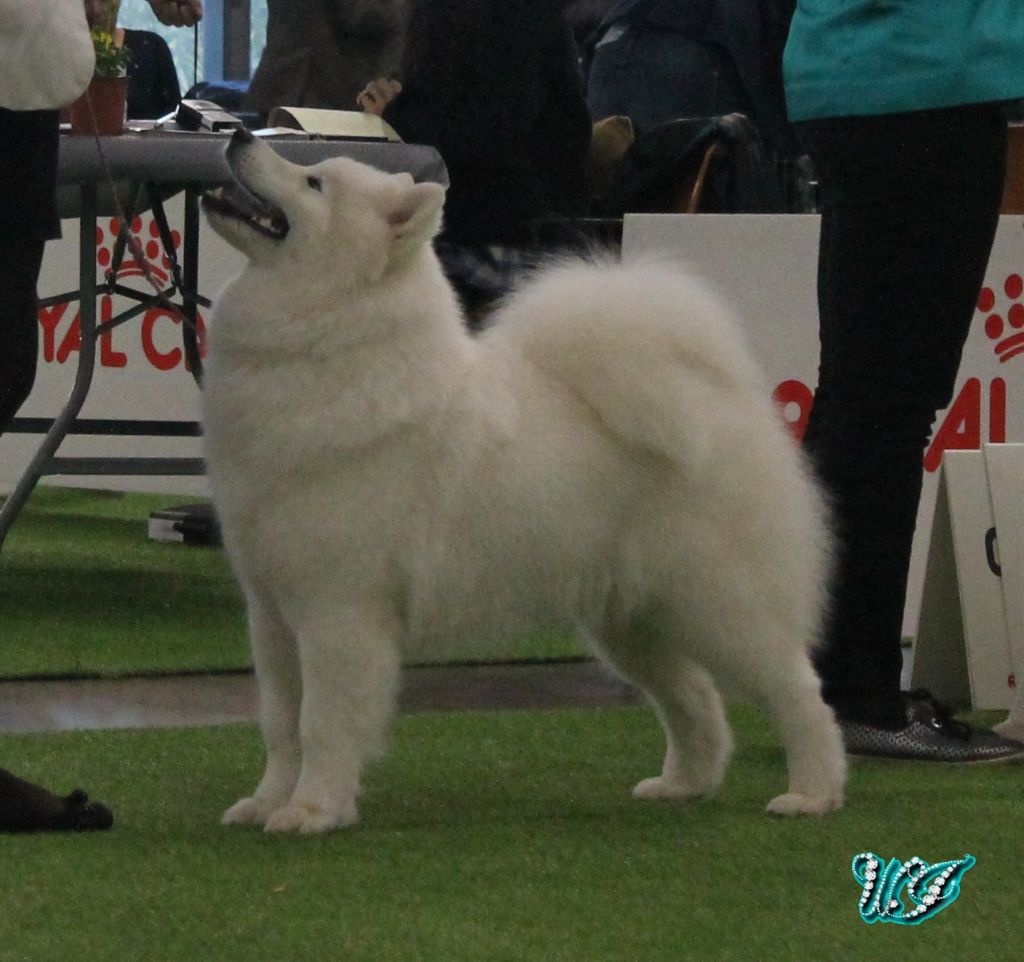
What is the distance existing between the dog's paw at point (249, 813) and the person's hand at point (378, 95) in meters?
3.24

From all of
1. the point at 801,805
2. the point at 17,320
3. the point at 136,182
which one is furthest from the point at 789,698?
the point at 136,182

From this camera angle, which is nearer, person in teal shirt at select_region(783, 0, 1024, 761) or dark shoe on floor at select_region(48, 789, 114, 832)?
dark shoe on floor at select_region(48, 789, 114, 832)

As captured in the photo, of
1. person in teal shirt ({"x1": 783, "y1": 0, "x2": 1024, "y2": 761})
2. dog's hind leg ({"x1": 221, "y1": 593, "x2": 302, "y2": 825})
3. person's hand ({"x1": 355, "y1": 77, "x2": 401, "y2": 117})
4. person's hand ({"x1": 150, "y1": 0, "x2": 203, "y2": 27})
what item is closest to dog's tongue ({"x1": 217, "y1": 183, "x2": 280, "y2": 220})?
dog's hind leg ({"x1": 221, "y1": 593, "x2": 302, "y2": 825})

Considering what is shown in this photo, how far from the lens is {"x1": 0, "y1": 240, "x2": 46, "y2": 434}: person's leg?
244 centimetres

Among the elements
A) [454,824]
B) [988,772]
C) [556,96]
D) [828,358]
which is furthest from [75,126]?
[988,772]

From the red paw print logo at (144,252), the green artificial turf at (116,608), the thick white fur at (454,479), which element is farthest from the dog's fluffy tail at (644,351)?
the red paw print logo at (144,252)

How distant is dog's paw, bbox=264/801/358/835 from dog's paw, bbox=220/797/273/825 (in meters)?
0.06

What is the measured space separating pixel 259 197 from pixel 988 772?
169 cm

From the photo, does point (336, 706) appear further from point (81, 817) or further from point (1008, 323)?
point (1008, 323)

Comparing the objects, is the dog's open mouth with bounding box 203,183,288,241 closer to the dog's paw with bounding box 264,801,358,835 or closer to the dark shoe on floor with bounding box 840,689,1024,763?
the dog's paw with bounding box 264,801,358,835

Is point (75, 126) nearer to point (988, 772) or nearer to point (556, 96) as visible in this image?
point (556, 96)

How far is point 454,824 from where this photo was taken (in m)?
2.85

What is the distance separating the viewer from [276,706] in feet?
9.38

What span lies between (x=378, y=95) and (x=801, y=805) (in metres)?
3.41
